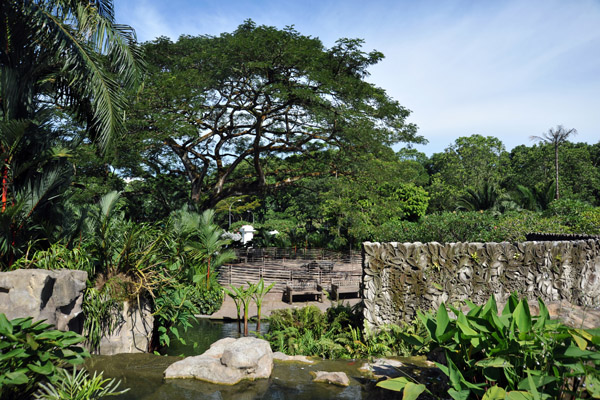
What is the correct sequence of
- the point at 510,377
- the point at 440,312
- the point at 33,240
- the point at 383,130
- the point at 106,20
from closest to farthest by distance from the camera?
the point at 510,377 < the point at 440,312 < the point at 33,240 < the point at 106,20 < the point at 383,130

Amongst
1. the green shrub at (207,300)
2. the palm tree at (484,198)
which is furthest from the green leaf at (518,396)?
the palm tree at (484,198)

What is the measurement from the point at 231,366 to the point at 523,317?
3744 millimetres

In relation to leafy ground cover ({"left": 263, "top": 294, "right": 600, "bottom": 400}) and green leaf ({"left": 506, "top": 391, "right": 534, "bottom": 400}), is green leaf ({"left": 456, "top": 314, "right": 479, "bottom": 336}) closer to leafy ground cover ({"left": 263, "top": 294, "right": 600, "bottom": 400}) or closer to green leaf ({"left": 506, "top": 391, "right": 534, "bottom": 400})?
leafy ground cover ({"left": 263, "top": 294, "right": 600, "bottom": 400})

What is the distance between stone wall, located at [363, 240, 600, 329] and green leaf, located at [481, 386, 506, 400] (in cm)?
460

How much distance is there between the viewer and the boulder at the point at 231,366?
5621 mm

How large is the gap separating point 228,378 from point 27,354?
248 centimetres

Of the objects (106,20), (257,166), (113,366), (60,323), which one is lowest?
(113,366)

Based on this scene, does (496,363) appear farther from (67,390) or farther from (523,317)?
(67,390)

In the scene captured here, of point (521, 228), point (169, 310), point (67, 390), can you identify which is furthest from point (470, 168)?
point (67, 390)

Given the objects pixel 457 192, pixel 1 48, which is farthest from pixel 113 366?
pixel 457 192

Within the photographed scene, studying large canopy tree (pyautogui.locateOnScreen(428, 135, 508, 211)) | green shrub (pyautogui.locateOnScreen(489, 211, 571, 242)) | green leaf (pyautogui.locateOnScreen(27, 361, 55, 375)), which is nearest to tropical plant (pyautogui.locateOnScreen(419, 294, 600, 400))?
green leaf (pyautogui.locateOnScreen(27, 361, 55, 375))

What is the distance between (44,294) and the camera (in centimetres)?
586

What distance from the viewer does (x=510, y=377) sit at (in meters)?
3.72

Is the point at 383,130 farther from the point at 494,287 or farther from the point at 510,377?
the point at 510,377
